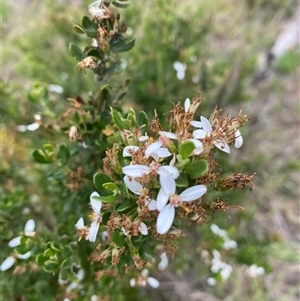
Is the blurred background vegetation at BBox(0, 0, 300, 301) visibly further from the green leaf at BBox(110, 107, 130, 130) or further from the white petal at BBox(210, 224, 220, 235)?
the green leaf at BBox(110, 107, 130, 130)

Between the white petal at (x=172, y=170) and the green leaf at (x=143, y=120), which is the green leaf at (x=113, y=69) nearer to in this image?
the green leaf at (x=143, y=120)

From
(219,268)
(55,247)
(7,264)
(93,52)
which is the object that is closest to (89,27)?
(93,52)

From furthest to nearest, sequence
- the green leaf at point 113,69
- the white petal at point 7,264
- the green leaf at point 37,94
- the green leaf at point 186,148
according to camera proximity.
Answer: the green leaf at point 37,94 < the white petal at point 7,264 < the green leaf at point 113,69 < the green leaf at point 186,148

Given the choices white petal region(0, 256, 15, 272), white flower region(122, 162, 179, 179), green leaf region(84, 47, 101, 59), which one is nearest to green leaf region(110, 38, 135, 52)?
green leaf region(84, 47, 101, 59)

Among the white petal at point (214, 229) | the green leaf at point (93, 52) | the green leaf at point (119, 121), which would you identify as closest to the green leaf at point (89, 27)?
the green leaf at point (93, 52)

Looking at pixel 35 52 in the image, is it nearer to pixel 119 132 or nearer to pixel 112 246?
pixel 119 132

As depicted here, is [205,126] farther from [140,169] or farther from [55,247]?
[55,247]
